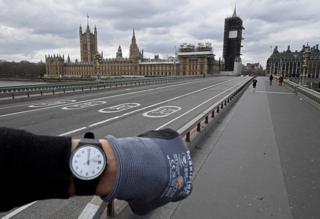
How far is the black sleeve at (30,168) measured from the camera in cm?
102

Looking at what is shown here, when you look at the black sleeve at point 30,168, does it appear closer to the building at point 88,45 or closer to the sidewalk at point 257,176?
the sidewalk at point 257,176

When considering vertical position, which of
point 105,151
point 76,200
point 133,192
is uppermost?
point 105,151

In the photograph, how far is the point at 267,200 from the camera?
12.9 ft

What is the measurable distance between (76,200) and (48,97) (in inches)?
718

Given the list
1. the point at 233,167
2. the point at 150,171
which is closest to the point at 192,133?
the point at 233,167

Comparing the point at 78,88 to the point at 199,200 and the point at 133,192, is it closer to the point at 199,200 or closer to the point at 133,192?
the point at 199,200

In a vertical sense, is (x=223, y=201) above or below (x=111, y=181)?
below

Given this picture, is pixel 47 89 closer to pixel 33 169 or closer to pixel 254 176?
pixel 254 176

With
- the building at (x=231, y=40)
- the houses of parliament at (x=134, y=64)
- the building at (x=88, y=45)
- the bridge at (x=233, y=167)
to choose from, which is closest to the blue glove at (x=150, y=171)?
the bridge at (x=233, y=167)

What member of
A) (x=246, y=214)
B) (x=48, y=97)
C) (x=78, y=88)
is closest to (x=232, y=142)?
(x=246, y=214)

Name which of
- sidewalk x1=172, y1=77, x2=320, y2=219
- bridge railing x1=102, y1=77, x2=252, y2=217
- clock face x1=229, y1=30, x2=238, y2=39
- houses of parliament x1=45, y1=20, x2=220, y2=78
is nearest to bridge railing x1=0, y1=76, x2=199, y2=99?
bridge railing x1=102, y1=77, x2=252, y2=217

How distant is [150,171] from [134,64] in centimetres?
15116

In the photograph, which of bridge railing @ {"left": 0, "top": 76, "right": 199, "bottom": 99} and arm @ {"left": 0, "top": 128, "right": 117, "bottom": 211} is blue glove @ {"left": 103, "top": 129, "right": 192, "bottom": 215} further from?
bridge railing @ {"left": 0, "top": 76, "right": 199, "bottom": 99}

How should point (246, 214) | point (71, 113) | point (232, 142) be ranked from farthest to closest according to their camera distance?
point (71, 113) → point (232, 142) → point (246, 214)
